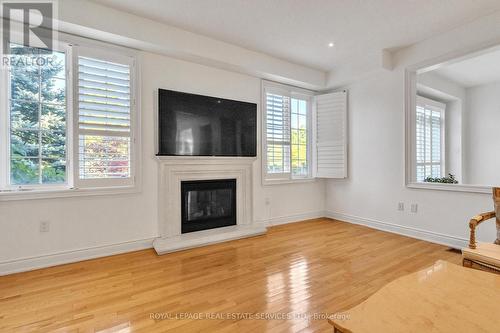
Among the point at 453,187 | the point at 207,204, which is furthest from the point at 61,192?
the point at 453,187

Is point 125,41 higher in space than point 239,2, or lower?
lower

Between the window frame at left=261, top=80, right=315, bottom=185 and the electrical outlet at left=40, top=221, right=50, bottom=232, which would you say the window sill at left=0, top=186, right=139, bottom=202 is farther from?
the window frame at left=261, top=80, right=315, bottom=185

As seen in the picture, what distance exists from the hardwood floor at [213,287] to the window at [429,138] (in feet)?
6.64

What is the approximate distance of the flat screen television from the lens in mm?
3326

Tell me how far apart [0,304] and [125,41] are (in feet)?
9.15

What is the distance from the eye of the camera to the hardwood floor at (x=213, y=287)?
1.77 meters

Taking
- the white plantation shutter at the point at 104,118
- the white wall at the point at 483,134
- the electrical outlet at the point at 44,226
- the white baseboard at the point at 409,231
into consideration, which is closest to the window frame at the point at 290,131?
the white baseboard at the point at 409,231

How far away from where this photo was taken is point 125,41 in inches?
117

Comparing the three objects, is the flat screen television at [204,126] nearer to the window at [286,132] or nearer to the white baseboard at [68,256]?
the window at [286,132]

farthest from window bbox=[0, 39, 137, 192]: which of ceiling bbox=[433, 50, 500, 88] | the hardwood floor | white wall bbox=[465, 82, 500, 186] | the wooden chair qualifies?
white wall bbox=[465, 82, 500, 186]

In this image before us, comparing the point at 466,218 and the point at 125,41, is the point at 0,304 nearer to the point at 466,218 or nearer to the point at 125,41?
the point at 125,41

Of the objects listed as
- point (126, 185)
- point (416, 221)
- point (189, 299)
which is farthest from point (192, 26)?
point (416, 221)

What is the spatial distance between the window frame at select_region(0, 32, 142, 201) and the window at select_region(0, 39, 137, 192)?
0.4 inches

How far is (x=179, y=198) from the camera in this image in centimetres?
346
